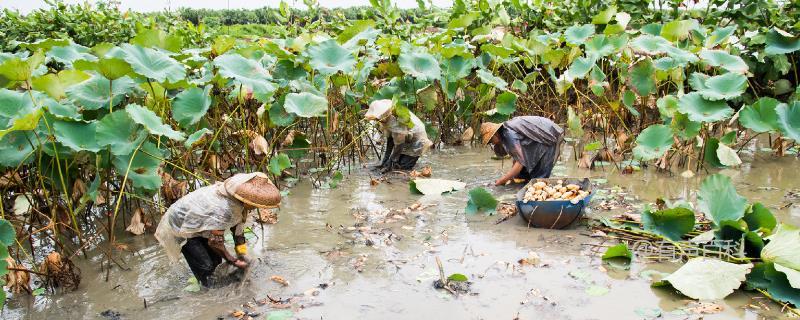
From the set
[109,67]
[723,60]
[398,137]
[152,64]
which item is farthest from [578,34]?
[109,67]

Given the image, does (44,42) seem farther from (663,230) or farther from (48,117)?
(663,230)

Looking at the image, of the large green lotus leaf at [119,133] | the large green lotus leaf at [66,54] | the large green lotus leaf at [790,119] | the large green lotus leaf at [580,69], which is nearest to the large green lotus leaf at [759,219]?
the large green lotus leaf at [790,119]

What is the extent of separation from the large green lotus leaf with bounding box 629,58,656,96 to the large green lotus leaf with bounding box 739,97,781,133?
3.15 ft

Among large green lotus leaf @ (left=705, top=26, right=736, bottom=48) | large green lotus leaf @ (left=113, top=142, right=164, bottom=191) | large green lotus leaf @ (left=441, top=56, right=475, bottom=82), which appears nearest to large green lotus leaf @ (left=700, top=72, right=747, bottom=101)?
large green lotus leaf @ (left=705, top=26, right=736, bottom=48)

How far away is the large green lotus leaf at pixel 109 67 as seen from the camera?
4062 mm

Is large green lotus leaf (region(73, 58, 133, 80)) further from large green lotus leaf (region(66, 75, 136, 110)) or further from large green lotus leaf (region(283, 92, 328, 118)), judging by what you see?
large green lotus leaf (region(283, 92, 328, 118))

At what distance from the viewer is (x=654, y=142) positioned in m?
5.95

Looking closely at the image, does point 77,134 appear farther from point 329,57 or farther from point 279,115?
point 329,57

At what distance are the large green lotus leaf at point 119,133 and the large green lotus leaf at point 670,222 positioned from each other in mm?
3213

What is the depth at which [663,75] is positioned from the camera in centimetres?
659

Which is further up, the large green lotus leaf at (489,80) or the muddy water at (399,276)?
the large green lotus leaf at (489,80)

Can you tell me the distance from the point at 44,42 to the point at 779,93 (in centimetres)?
709

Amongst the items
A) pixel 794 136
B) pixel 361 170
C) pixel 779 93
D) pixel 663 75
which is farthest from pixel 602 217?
pixel 779 93

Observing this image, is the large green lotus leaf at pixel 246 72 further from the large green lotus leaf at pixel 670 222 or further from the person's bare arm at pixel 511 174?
the large green lotus leaf at pixel 670 222
